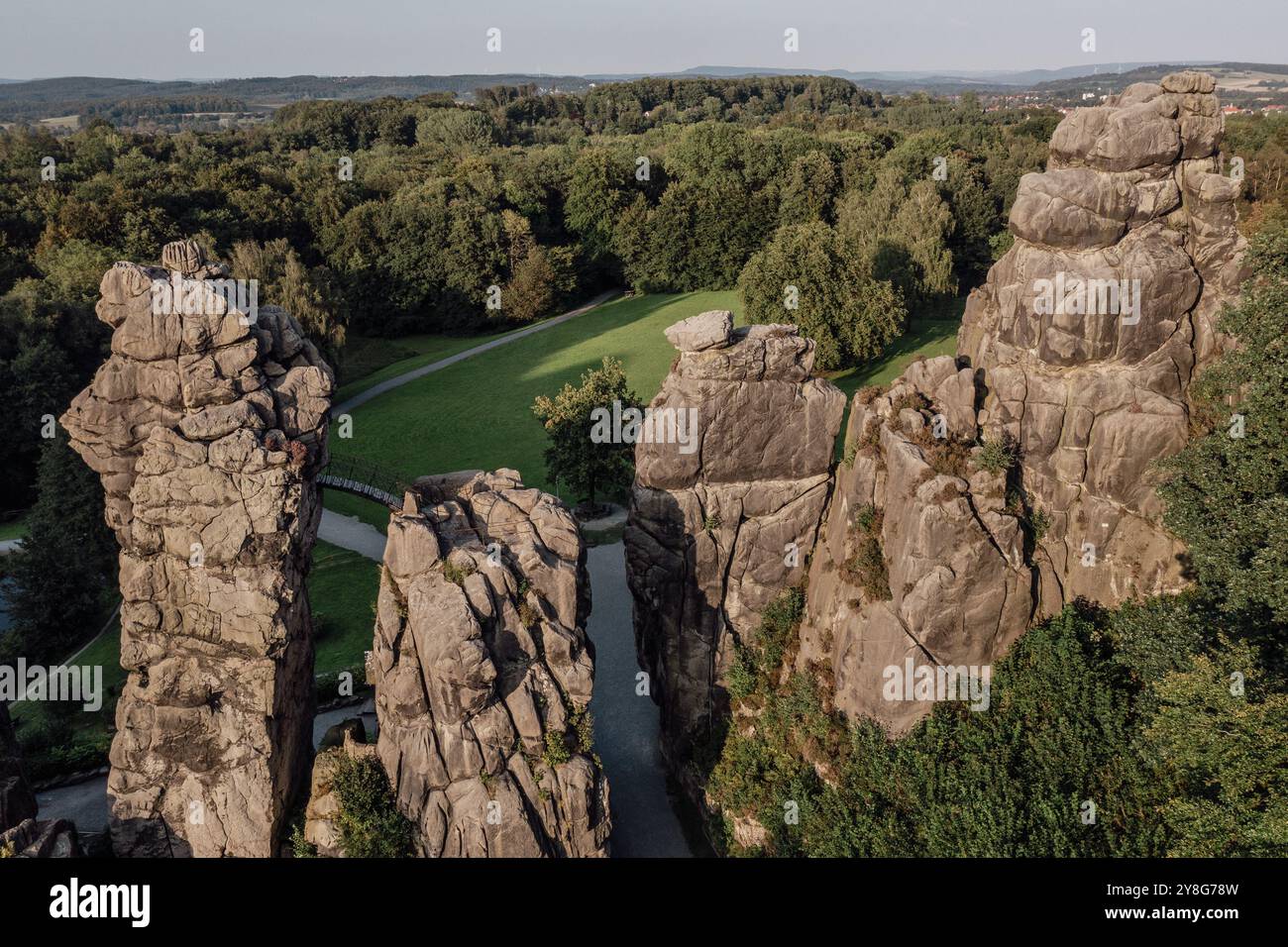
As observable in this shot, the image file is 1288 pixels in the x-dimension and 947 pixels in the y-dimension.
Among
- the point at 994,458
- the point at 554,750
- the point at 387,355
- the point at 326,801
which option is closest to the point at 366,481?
the point at 326,801

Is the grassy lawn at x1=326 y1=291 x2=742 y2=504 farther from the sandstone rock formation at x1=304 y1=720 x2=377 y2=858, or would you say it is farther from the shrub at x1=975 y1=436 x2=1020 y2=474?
the shrub at x1=975 y1=436 x2=1020 y2=474

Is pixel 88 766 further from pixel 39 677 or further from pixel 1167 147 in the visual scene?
pixel 1167 147

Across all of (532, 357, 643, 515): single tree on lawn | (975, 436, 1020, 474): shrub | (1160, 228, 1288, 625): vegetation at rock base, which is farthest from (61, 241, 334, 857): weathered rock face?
(532, 357, 643, 515): single tree on lawn

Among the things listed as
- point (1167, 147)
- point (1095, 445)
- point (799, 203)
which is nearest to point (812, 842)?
point (1095, 445)

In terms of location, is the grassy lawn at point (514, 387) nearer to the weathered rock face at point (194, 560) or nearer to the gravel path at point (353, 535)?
the gravel path at point (353, 535)

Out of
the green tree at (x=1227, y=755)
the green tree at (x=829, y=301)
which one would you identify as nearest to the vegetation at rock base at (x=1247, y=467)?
the green tree at (x=1227, y=755)

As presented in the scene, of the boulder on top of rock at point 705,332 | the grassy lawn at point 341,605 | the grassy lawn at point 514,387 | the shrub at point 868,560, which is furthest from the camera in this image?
the grassy lawn at point 514,387
